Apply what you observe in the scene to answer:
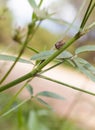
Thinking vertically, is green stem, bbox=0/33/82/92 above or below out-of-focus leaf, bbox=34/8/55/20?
below

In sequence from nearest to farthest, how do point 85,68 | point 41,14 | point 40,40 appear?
point 41,14, point 85,68, point 40,40

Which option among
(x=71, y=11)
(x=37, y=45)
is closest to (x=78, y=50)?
(x=71, y=11)

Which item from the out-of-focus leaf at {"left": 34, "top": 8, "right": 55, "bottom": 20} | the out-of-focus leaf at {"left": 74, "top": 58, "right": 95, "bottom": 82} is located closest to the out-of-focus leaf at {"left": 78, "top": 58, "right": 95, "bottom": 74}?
the out-of-focus leaf at {"left": 74, "top": 58, "right": 95, "bottom": 82}

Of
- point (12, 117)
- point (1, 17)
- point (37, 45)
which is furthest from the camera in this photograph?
point (37, 45)

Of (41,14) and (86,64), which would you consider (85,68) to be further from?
(41,14)

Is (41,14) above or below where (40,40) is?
above

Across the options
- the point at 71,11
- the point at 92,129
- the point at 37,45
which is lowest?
the point at 92,129

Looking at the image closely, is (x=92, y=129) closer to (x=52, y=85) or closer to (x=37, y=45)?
(x=52, y=85)

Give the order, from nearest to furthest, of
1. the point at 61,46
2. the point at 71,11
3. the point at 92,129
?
the point at 61,46
the point at 92,129
the point at 71,11

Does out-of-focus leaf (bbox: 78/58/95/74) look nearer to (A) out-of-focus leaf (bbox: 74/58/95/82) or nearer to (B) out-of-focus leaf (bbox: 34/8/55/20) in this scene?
(A) out-of-focus leaf (bbox: 74/58/95/82)

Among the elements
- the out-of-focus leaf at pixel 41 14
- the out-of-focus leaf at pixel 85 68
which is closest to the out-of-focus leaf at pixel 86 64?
the out-of-focus leaf at pixel 85 68

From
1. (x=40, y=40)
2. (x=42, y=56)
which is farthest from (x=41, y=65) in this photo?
(x=40, y=40)
